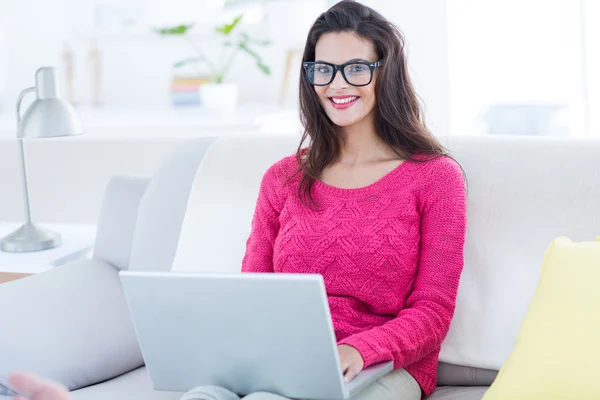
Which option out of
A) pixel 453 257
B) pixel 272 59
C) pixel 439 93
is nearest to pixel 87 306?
pixel 453 257

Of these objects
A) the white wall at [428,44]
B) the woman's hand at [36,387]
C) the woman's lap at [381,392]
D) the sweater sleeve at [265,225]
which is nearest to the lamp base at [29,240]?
the sweater sleeve at [265,225]

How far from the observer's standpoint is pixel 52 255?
2434 millimetres

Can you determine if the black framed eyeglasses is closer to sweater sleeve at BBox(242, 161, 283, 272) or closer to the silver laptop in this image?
sweater sleeve at BBox(242, 161, 283, 272)

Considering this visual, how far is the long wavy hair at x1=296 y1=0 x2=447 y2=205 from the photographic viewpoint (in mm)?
1783

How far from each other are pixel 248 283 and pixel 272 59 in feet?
9.57

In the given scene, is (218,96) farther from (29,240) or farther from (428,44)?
(29,240)

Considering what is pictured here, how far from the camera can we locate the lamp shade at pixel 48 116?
232 centimetres

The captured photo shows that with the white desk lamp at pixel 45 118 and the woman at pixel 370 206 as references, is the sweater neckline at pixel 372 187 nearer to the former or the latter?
the woman at pixel 370 206

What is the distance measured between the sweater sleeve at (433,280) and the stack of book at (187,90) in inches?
97.9

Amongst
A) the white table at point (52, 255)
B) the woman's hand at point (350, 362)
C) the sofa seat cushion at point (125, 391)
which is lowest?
the sofa seat cushion at point (125, 391)

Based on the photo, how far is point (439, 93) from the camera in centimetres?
334

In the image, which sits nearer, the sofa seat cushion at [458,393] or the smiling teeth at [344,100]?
the sofa seat cushion at [458,393]

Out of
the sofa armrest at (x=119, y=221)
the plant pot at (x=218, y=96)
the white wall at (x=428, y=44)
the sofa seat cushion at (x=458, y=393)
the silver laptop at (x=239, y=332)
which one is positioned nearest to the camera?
the silver laptop at (x=239, y=332)

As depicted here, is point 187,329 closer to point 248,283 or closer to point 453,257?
point 248,283
